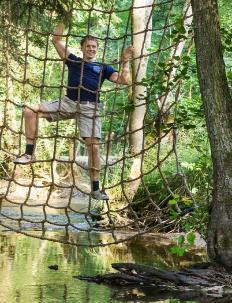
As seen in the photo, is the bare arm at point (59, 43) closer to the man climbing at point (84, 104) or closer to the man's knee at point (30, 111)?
the man climbing at point (84, 104)

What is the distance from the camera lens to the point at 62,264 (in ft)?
18.1

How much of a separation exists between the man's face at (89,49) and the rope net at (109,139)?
8 cm

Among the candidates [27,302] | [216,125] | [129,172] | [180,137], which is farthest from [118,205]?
[27,302]

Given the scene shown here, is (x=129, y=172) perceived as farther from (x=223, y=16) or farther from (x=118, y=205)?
(x=223, y=16)

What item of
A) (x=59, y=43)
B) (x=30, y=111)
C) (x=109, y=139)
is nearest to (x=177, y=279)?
(x=109, y=139)

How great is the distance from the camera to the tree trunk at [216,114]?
4.78 meters

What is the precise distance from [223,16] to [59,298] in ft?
37.6

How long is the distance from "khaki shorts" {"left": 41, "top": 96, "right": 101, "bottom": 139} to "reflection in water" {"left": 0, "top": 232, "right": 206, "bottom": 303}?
1.04m

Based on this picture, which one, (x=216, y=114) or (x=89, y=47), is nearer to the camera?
(x=216, y=114)

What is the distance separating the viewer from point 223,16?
1482 centimetres

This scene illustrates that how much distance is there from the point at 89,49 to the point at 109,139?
73 cm

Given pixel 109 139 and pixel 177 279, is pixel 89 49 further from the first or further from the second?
pixel 177 279

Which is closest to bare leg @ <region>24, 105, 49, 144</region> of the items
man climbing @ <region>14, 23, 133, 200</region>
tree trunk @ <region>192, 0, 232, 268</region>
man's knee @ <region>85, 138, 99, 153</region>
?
man climbing @ <region>14, 23, 133, 200</region>

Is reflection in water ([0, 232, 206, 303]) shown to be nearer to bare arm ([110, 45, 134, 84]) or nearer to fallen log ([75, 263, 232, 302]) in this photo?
fallen log ([75, 263, 232, 302])
